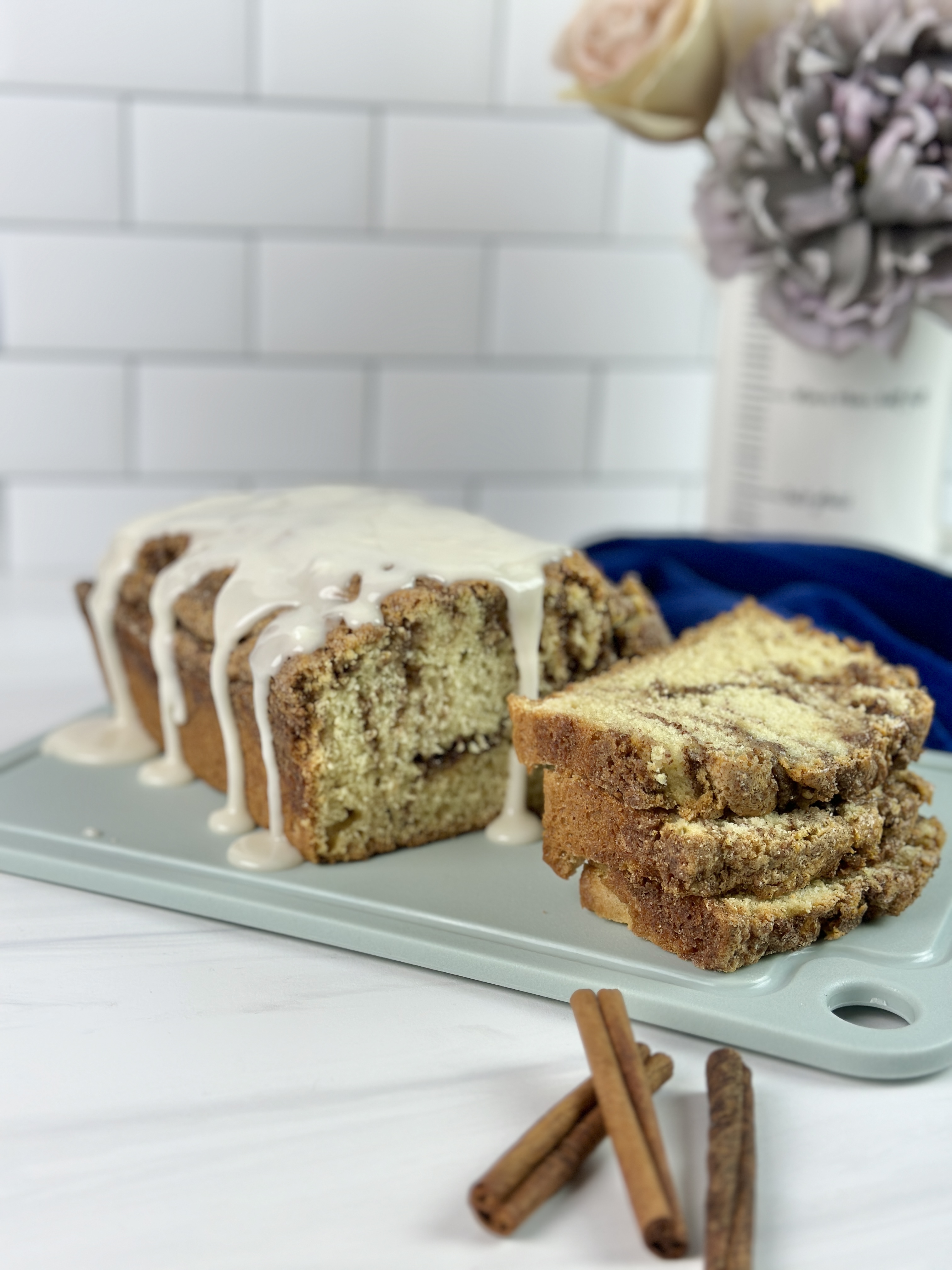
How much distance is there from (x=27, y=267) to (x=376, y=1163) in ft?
6.83

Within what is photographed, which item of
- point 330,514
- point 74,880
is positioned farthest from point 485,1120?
point 330,514

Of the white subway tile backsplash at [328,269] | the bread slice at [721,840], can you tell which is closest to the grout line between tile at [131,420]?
the white subway tile backsplash at [328,269]

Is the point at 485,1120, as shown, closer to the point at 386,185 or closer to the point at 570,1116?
the point at 570,1116

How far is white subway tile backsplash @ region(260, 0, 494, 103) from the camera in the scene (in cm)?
247

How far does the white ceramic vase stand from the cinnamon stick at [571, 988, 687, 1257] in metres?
1.42

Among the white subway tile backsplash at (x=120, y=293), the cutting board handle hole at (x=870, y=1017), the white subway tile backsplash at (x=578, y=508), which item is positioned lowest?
the cutting board handle hole at (x=870, y=1017)

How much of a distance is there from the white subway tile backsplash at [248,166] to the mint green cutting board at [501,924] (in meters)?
1.36

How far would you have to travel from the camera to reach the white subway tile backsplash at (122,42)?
2.41 meters

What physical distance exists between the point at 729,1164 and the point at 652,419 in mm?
2106

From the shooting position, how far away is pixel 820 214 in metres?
2.03

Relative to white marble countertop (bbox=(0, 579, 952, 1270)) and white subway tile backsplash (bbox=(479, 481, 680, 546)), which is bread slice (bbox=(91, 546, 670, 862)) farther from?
white subway tile backsplash (bbox=(479, 481, 680, 546))

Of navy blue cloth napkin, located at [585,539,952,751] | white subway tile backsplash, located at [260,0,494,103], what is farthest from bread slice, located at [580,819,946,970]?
white subway tile backsplash, located at [260,0,494,103]

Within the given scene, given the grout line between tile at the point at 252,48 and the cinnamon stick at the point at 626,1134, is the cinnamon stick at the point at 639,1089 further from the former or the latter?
the grout line between tile at the point at 252,48

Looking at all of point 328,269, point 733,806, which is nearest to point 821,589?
point 733,806
